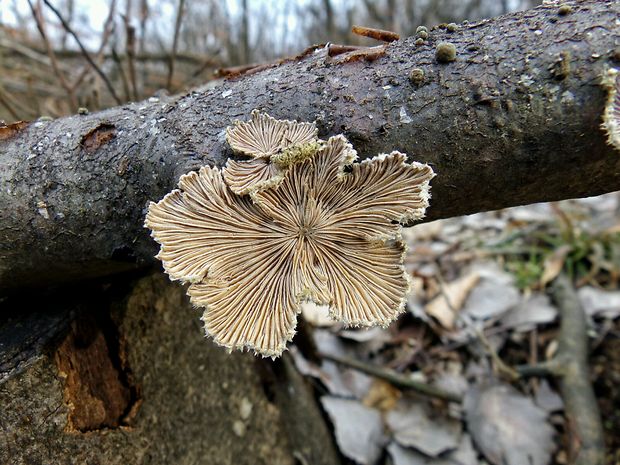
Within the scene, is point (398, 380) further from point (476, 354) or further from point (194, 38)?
point (194, 38)

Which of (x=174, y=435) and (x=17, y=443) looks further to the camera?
(x=174, y=435)

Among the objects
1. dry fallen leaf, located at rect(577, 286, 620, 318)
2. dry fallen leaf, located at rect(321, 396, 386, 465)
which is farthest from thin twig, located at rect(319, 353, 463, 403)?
dry fallen leaf, located at rect(577, 286, 620, 318)

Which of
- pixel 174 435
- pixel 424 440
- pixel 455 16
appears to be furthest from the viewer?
pixel 455 16

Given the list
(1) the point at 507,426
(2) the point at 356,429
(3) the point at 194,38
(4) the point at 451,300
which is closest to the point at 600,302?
(4) the point at 451,300

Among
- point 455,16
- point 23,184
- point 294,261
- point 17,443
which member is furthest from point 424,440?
point 455,16

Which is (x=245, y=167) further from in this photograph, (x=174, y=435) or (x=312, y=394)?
(x=312, y=394)

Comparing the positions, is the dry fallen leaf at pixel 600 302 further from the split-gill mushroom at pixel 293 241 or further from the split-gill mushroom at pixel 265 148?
the split-gill mushroom at pixel 265 148

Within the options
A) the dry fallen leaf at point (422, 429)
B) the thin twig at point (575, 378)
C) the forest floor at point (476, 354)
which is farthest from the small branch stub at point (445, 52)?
the thin twig at point (575, 378)
